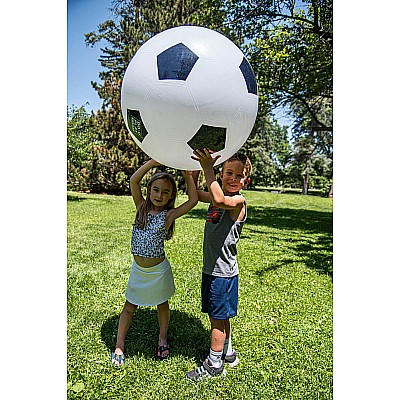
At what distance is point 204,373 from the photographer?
2.94 m

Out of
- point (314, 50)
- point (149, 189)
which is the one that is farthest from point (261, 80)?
point (149, 189)

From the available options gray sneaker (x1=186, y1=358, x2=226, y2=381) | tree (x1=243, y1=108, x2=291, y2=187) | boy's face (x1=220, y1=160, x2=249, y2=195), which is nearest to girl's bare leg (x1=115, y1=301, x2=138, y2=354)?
gray sneaker (x1=186, y1=358, x2=226, y2=381)

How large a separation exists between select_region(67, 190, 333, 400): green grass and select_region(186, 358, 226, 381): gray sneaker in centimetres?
5

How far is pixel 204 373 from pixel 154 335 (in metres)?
0.76

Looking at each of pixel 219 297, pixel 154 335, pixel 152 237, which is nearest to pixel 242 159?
pixel 152 237

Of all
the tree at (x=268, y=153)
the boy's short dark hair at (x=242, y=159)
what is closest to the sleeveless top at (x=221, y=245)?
the boy's short dark hair at (x=242, y=159)

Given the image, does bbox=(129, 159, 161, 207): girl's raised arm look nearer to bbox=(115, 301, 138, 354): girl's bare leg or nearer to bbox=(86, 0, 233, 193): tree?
bbox=(115, 301, 138, 354): girl's bare leg

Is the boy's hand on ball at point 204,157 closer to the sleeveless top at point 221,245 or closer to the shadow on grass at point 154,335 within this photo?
the sleeveless top at point 221,245

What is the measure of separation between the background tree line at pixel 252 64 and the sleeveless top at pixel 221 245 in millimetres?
7826

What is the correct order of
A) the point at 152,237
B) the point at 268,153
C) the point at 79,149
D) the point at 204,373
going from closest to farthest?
the point at 204,373 → the point at 152,237 → the point at 79,149 → the point at 268,153

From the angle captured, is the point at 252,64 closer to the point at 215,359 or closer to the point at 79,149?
the point at 79,149

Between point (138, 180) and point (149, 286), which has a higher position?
point (138, 180)

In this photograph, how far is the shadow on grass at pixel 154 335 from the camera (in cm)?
331
